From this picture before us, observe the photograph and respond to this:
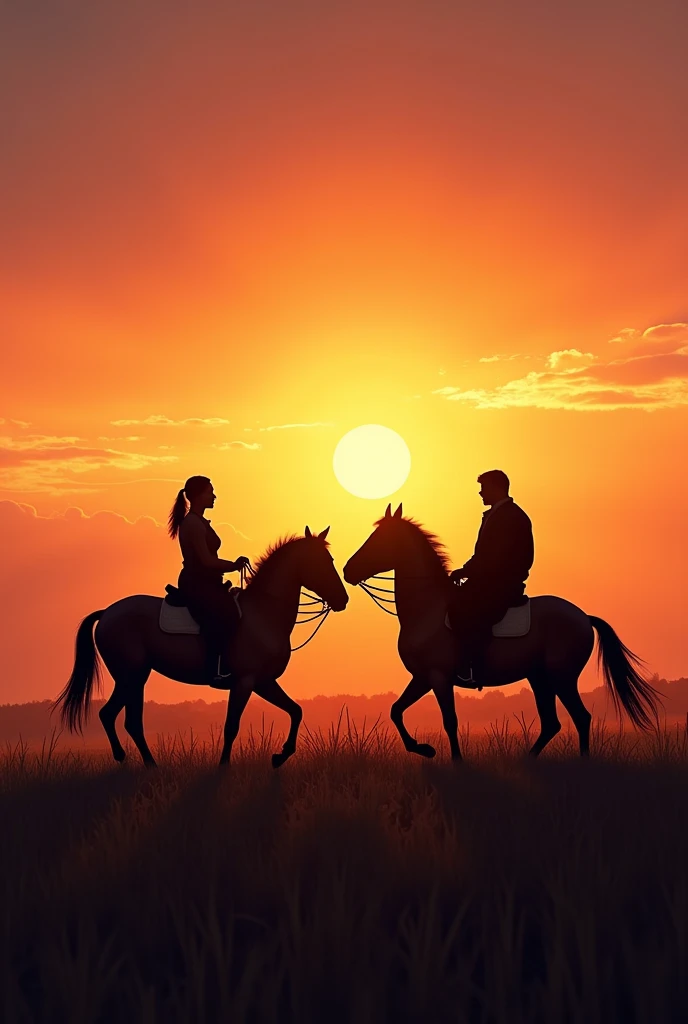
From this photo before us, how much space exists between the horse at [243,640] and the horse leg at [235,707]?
0.01 meters

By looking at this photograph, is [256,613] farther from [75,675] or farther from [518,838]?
[518,838]

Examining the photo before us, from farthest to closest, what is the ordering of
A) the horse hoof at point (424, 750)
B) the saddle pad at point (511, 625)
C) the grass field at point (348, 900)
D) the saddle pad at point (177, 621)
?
1. the saddle pad at point (177, 621)
2. the saddle pad at point (511, 625)
3. the horse hoof at point (424, 750)
4. the grass field at point (348, 900)

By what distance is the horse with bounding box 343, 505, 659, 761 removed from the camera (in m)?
9.48

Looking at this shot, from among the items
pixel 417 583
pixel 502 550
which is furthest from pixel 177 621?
pixel 502 550

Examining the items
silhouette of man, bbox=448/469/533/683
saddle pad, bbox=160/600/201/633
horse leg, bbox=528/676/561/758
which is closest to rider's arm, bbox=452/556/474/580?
silhouette of man, bbox=448/469/533/683

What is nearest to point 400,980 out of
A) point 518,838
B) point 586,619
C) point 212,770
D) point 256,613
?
point 518,838

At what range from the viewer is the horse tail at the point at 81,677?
33.8 feet

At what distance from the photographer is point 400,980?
4281 mm

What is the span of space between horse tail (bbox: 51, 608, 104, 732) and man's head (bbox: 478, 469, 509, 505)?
4538 mm

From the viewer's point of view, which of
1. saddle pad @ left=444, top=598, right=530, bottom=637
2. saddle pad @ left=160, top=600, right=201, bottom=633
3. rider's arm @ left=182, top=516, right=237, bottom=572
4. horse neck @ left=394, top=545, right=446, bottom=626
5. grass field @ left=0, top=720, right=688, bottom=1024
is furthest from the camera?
horse neck @ left=394, top=545, right=446, bottom=626

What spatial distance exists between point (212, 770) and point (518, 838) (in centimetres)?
374

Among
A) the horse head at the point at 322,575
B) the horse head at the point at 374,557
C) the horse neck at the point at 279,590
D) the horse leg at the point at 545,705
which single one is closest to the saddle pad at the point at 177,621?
the horse neck at the point at 279,590

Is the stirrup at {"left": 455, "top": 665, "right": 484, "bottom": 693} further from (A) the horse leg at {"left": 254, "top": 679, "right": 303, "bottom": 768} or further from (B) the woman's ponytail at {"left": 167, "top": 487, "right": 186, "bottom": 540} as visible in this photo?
(B) the woman's ponytail at {"left": 167, "top": 487, "right": 186, "bottom": 540}

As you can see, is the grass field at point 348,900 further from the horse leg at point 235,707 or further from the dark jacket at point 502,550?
the dark jacket at point 502,550
